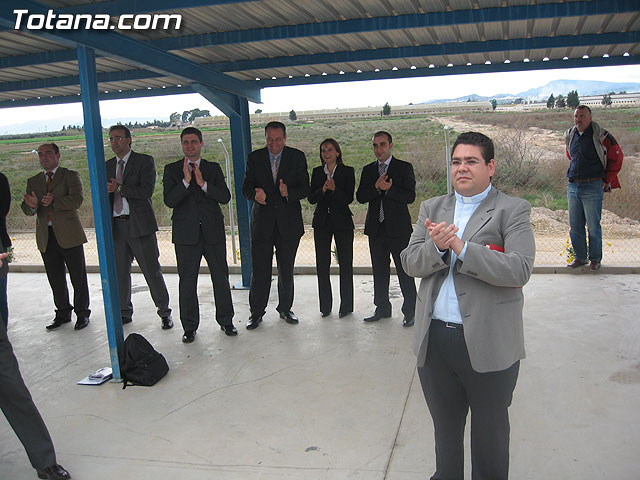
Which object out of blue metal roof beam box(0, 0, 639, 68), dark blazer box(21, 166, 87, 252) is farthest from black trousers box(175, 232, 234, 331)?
blue metal roof beam box(0, 0, 639, 68)

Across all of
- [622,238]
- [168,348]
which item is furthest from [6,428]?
[622,238]

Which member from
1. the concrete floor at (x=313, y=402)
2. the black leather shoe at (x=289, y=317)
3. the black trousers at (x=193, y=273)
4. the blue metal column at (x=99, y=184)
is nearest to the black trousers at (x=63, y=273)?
the concrete floor at (x=313, y=402)

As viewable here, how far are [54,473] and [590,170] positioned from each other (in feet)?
19.6

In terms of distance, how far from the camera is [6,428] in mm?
3602

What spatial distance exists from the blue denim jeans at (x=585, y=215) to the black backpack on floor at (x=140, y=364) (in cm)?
A: 497

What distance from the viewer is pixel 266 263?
552 centimetres

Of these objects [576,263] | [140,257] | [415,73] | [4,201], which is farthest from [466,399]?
[415,73]

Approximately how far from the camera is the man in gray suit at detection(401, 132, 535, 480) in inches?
85.9

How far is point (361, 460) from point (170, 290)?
15.5 feet

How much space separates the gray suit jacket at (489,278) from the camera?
2156 millimetres

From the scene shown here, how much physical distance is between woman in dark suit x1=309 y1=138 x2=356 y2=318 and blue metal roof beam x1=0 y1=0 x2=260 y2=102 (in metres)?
1.51

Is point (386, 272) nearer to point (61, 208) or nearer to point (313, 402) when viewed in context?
point (313, 402)

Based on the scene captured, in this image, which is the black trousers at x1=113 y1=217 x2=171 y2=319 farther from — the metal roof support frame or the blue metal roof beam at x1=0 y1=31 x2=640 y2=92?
the blue metal roof beam at x1=0 y1=31 x2=640 y2=92

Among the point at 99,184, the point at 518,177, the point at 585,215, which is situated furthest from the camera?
the point at 518,177
